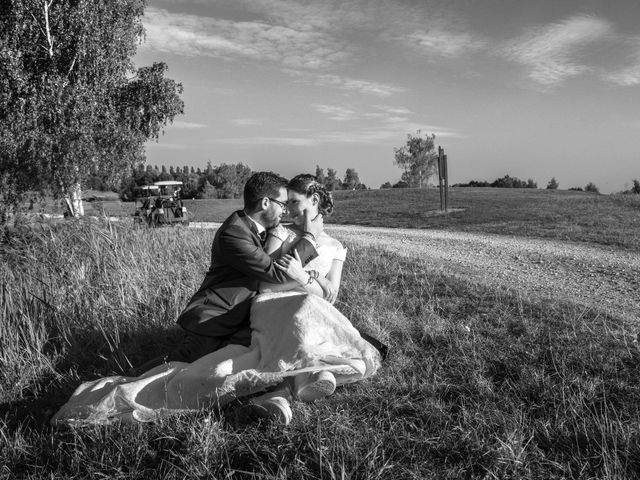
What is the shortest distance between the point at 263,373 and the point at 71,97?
18.2 meters

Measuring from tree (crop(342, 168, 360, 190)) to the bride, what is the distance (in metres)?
44.6

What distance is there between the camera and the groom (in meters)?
3.56

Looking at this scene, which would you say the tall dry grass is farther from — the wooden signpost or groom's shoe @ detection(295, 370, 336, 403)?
the wooden signpost

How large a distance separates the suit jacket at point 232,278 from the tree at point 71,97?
16093 mm

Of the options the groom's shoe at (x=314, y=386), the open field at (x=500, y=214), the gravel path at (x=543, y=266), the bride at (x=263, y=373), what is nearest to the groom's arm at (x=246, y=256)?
the bride at (x=263, y=373)

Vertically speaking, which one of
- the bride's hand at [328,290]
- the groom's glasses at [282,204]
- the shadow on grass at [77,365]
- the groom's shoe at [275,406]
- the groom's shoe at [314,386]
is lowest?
the shadow on grass at [77,365]

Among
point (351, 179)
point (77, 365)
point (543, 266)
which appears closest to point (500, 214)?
point (543, 266)

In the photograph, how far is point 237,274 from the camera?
3.74 metres

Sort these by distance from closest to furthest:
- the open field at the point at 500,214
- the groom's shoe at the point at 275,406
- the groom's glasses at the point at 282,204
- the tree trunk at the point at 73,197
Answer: the groom's shoe at the point at 275,406
the groom's glasses at the point at 282,204
the open field at the point at 500,214
the tree trunk at the point at 73,197

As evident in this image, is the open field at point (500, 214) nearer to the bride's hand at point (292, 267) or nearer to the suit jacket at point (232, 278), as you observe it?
the suit jacket at point (232, 278)

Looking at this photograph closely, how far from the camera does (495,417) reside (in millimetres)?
2932

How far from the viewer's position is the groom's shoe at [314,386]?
3.06 m

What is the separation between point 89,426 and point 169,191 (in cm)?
2432

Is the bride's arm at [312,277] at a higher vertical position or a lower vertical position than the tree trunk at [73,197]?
lower
